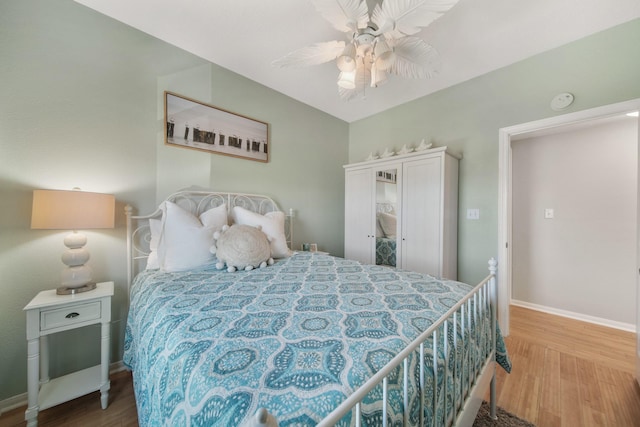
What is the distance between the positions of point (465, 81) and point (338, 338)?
2982 millimetres

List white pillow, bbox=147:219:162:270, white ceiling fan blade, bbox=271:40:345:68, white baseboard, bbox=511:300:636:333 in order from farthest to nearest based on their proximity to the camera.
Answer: white baseboard, bbox=511:300:636:333 < white pillow, bbox=147:219:162:270 < white ceiling fan blade, bbox=271:40:345:68

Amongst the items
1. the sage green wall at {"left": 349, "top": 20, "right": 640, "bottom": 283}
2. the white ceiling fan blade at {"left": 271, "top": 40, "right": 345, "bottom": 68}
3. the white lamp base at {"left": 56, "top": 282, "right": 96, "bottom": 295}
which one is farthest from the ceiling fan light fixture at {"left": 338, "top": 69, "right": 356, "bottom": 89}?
the white lamp base at {"left": 56, "top": 282, "right": 96, "bottom": 295}

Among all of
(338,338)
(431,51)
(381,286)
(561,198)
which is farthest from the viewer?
(561,198)

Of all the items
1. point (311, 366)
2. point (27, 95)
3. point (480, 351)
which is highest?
point (27, 95)

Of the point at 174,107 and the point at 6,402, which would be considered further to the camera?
the point at 174,107

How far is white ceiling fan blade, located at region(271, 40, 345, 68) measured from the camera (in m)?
1.49

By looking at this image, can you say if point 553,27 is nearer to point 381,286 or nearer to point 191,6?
point 381,286

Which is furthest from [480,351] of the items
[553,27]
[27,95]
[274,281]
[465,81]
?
[27,95]

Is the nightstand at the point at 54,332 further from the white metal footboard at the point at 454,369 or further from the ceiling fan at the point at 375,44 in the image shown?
the ceiling fan at the point at 375,44

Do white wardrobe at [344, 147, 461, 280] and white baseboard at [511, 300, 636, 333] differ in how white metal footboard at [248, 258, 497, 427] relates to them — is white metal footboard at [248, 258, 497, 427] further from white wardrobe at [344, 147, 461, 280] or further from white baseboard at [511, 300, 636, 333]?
white baseboard at [511, 300, 636, 333]

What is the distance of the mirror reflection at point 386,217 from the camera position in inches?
107

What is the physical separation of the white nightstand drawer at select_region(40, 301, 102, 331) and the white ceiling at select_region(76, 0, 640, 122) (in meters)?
2.06

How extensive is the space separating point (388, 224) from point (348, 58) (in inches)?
71.5

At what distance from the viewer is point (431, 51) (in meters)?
1.49
